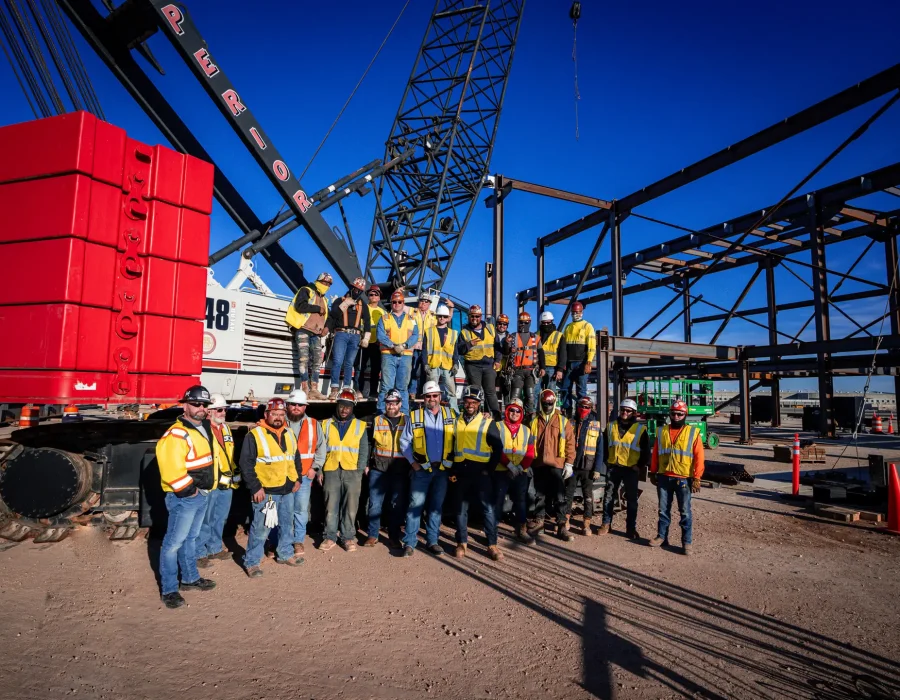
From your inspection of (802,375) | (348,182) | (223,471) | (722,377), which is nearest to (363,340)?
(223,471)

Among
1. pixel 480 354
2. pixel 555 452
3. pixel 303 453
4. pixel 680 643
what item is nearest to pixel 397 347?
pixel 480 354

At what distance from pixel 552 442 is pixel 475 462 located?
4.67 feet

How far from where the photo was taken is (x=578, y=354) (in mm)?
9430

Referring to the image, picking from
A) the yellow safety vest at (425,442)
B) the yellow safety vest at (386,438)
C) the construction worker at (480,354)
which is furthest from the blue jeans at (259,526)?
the construction worker at (480,354)

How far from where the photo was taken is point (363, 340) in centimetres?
911

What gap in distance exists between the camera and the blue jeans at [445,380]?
9.12 meters

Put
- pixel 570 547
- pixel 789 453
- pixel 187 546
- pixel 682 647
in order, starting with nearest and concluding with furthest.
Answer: pixel 682 647
pixel 187 546
pixel 570 547
pixel 789 453

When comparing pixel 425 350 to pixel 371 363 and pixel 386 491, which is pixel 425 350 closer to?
pixel 371 363

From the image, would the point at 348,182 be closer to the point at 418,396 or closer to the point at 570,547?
the point at 418,396

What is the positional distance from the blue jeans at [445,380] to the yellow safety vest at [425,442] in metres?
2.09

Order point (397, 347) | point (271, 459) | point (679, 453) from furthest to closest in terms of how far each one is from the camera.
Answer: point (397, 347), point (679, 453), point (271, 459)

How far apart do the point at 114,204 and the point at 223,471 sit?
335 centimetres

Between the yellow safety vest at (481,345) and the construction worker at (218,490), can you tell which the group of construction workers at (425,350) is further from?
the construction worker at (218,490)

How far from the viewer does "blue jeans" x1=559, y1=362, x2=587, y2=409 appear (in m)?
9.60
